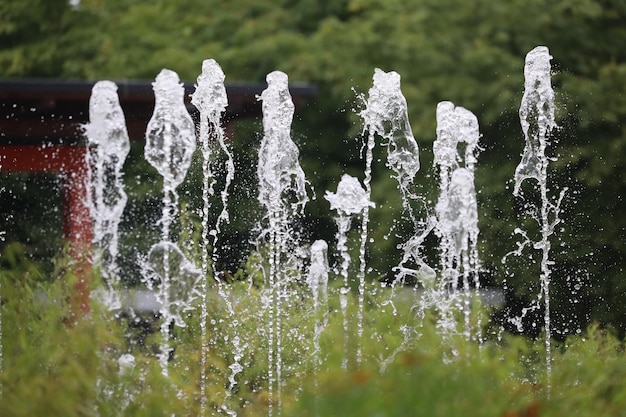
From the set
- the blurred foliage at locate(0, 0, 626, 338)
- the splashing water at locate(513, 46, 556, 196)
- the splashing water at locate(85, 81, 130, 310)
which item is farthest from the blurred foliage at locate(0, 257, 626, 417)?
the blurred foliage at locate(0, 0, 626, 338)

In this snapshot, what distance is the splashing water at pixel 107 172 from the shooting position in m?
6.48

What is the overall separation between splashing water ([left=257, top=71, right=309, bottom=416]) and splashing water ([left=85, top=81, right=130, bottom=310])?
96cm

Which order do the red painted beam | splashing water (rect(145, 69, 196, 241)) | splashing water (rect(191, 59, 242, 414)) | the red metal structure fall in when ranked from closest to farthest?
splashing water (rect(191, 59, 242, 414)) → splashing water (rect(145, 69, 196, 241)) → the red metal structure → the red painted beam

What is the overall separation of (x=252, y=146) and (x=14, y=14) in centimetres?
837

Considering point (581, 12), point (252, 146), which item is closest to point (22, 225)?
point (252, 146)

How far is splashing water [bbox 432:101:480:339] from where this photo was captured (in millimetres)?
5973

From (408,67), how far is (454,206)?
9.18 meters

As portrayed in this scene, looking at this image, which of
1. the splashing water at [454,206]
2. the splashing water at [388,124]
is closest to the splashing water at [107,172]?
the splashing water at [388,124]

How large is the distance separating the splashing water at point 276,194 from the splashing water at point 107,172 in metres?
0.96

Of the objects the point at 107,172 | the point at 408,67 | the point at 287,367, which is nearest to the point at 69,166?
the point at 107,172

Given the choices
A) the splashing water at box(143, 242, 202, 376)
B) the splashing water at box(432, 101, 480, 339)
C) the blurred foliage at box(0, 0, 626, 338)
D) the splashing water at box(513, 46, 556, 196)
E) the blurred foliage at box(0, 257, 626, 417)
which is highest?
the blurred foliage at box(0, 0, 626, 338)

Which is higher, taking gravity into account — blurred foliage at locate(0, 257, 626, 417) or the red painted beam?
the red painted beam

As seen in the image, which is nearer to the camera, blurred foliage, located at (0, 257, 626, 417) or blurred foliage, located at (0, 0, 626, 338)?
blurred foliage, located at (0, 257, 626, 417)

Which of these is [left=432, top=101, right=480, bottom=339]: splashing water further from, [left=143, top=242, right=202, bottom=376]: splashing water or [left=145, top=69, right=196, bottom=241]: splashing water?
[left=145, top=69, right=196, bottom=241]: splashing water
